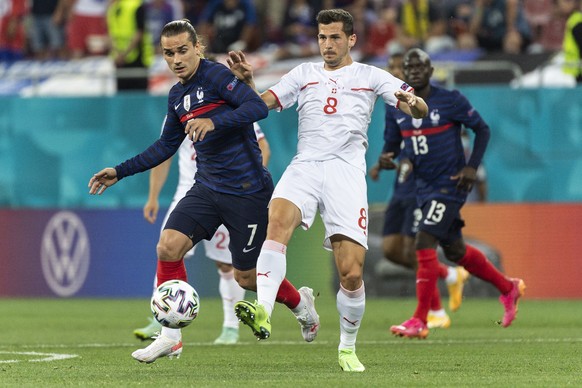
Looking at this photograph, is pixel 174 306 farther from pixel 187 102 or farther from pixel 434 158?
pixel 434 158

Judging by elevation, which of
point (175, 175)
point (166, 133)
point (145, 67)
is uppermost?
point (166, 133)

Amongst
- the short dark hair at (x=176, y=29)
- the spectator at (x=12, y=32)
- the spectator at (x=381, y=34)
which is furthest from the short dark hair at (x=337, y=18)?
the spectator at (x=12, y=32)

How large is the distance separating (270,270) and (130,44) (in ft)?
34.6

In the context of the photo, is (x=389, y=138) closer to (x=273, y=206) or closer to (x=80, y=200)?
(x=273, y=206)

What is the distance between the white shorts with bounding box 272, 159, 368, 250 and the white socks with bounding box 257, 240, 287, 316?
1.11ft

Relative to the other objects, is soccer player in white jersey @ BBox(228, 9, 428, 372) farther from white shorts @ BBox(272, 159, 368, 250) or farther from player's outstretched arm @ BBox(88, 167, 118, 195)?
player's outstretched arm @ BBox(88, 167, 118, 195)

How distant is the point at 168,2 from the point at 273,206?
39.0 feet

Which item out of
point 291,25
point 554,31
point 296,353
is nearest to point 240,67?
point 296,353

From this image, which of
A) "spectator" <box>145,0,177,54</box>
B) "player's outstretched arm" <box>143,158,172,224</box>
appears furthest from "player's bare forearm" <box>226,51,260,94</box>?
"spectator" <box>145,0,177,54</box>

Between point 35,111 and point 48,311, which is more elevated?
point 35,111

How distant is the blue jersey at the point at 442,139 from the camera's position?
11289 mm

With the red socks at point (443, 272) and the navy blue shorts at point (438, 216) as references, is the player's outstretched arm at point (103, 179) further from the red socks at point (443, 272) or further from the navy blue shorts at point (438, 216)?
the red socks at point (443, 272)

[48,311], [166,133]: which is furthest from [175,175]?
[166,133]

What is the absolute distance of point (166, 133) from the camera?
8859mm
